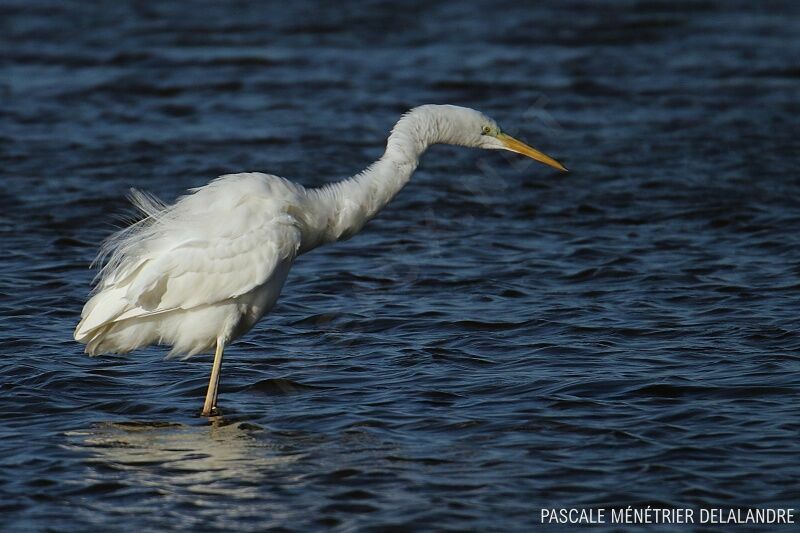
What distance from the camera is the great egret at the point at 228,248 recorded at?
23.6ft

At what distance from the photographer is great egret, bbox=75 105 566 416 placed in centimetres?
718

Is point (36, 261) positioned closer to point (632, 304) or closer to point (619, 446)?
point (632, 304)

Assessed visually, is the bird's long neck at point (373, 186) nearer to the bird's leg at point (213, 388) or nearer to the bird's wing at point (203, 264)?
the bird's wing at point (203, 264)

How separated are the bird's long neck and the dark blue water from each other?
3.31ft

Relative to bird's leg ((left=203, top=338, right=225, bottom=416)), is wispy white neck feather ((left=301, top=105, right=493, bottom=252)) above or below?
above

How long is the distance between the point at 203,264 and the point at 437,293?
2.93m

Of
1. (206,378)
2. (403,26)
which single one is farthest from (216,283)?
(403,26)

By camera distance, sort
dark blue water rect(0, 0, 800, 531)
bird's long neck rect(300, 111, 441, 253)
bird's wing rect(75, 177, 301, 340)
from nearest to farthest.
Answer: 1. dark blue water rect(0, 0, 800, 531)
2. bird's wing rect(75, 177, 301, 340)
3. bird's long neck rect(300, 111, 441, 253)

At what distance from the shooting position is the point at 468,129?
761 cm

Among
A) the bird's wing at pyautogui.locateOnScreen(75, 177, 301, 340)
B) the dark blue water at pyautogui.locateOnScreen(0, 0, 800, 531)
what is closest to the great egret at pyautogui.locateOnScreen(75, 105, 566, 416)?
the bird's wing at pyautogui.locateOnScreen(75, 177, 301, 340)

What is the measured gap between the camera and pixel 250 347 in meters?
8.72

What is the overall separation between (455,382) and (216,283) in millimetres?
1581

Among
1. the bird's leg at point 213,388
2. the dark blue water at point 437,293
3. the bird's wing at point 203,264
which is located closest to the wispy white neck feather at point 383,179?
the bird's wing at point 203,264

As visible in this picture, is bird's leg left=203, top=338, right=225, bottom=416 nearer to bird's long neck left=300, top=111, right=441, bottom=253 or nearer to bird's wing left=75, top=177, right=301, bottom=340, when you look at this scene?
bird's wing left=75, top=177, right=301, bottom=340
